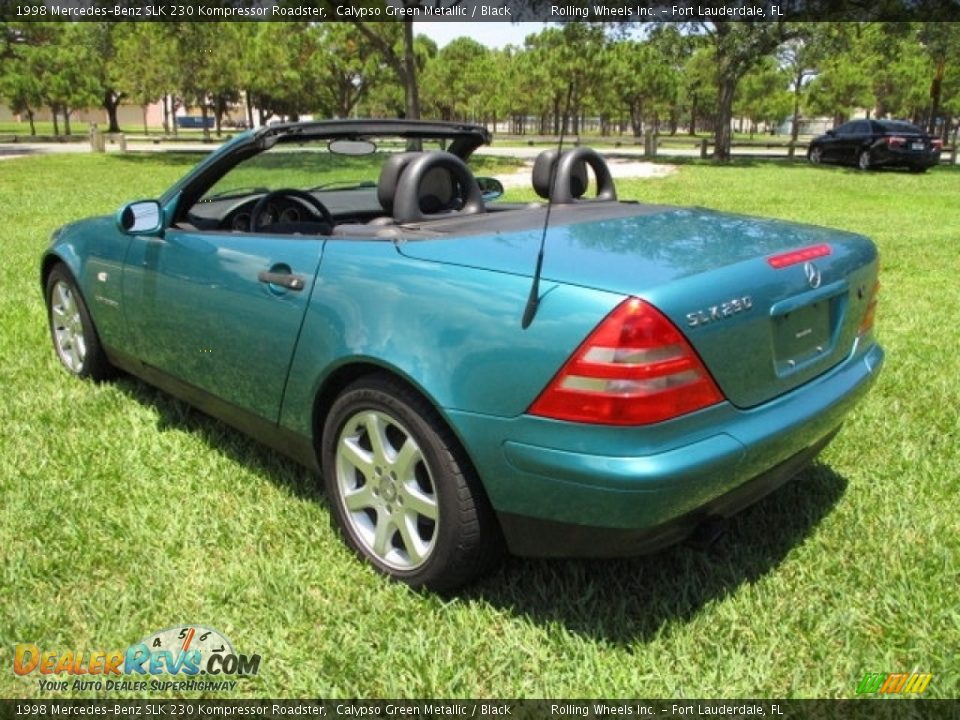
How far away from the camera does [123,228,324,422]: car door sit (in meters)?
2.75

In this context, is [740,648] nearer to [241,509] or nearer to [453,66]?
[241,509]

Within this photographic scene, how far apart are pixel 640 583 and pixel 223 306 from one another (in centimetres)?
179

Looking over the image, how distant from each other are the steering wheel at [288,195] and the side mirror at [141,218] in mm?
409

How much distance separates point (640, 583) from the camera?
262 centimetres

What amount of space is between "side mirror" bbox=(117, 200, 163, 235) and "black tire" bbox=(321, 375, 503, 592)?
1.38 m

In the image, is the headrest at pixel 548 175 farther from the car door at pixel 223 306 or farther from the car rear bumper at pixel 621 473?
the car rear bumper at pixel 621 473

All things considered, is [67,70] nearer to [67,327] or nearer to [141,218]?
[67,327]

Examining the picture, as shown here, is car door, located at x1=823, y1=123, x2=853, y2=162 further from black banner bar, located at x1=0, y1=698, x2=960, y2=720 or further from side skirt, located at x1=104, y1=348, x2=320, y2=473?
black banner bar, located at x1=0, y1=698, x2=960, y2=720

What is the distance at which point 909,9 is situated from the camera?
72.3 feet

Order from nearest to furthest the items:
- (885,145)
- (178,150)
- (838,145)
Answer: (885,145) → (838,145) → (178,150)

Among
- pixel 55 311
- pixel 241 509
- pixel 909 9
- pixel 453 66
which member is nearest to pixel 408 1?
pixel 909 9

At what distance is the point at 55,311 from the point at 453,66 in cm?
5743

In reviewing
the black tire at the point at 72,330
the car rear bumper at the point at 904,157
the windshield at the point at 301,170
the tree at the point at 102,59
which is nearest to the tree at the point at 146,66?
the tree at the point at 102,59

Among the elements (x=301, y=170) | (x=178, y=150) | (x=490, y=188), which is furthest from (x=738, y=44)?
(x=301, y=170)
